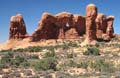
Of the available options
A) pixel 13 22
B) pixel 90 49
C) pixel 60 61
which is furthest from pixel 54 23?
pixel 60 61

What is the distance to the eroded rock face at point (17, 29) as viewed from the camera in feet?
231

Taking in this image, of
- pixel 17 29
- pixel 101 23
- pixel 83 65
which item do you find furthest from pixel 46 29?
pixel 83 65

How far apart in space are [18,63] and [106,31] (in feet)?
96.0

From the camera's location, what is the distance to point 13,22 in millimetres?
70750

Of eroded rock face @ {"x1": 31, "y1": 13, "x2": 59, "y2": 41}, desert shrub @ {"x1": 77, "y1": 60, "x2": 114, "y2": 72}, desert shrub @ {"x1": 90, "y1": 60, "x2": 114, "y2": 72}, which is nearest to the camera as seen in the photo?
desert shrub @ {"x1": 90, "y1": 60, "x2": 114, "y2": 72}

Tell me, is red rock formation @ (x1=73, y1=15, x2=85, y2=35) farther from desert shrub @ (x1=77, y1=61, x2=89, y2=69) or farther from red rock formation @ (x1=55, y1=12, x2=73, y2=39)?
desert shrub @ (x1=77, y1=61, x2=89, y2=69)

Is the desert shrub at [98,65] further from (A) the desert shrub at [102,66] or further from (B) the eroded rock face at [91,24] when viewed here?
(B) the eroded rock face at [91,24]

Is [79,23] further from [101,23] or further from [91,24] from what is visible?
[91,24]

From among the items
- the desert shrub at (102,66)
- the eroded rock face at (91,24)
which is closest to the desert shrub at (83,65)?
the desert shrub at (102,66)

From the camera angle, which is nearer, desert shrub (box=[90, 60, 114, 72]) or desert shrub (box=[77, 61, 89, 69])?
desert shrub (box=[90, 60, 114, 72])

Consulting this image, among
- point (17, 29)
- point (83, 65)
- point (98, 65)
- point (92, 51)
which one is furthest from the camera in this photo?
point (17, 29)

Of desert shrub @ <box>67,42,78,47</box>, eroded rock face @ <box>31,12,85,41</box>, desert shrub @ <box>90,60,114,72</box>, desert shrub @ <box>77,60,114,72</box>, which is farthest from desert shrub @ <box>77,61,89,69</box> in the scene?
eroded rock face @ <box>31,12,85,41</box>

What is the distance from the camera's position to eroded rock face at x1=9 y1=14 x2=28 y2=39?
70438 millimetres

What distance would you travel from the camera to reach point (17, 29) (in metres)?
70.8
